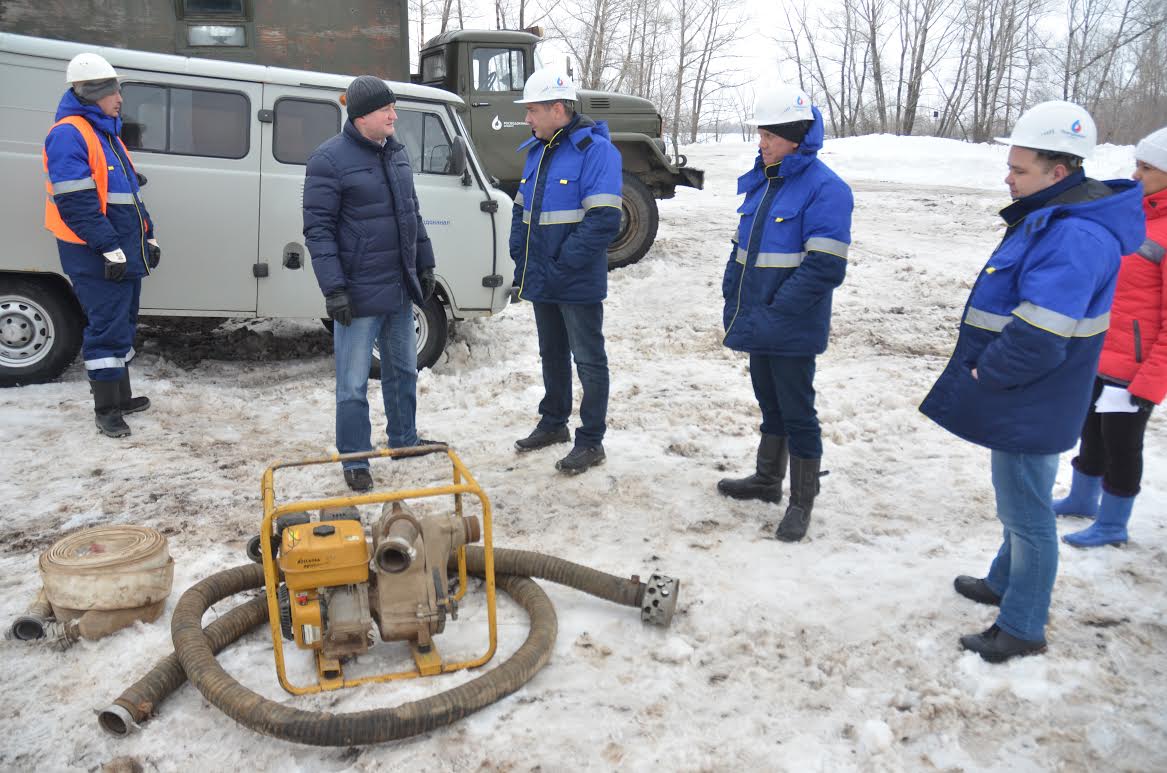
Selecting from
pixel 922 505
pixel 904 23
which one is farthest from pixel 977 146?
pixel 922 505

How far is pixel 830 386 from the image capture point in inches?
278

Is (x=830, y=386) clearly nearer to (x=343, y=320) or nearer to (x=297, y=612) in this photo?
(x=343, y=320)

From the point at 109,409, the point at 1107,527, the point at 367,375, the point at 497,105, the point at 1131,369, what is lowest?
the point at 1107,527

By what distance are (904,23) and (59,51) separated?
122 feet

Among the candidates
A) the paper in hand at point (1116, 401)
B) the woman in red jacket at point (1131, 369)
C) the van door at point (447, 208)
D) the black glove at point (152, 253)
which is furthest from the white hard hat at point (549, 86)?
the paper in hand at point (1116, 401)

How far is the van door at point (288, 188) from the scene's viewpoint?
6559mm

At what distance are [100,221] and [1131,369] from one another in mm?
5476

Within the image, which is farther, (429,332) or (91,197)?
(429,332)

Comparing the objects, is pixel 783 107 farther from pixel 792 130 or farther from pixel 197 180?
pixel 197 180

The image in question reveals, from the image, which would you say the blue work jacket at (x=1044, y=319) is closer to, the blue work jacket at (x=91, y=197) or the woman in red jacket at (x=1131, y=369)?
the woman in red jacket at (x=1131, y=369)

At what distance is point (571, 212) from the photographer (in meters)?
5.09

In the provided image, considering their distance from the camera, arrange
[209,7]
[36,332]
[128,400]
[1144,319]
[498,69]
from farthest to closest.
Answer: [498,69] → [209,7] → [36,332] → [128,400] → [1144,319]

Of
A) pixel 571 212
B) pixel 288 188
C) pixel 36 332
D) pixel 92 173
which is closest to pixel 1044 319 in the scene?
pixel 571 212

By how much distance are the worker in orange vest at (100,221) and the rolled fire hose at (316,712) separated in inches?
107
